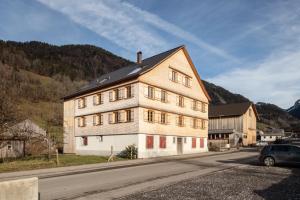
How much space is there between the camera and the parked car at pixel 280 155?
21859 millimetres

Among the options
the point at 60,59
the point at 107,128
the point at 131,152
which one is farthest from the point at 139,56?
the point at 60,59

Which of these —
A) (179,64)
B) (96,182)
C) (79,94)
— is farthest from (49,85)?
(96,182)

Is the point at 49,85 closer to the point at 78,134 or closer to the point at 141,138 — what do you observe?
the point at 78,134

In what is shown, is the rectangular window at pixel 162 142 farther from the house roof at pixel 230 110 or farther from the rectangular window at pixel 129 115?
the house roof at pixel 230 110

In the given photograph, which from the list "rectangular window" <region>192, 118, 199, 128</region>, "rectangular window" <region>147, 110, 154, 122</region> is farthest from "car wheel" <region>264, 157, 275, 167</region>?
"rectangular window" <region>192, 118, 199, 128</region>

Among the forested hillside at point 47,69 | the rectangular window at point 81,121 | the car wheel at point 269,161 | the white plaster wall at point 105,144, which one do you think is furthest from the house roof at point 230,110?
the car wheel at point 269,161

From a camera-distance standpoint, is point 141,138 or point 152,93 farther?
point 152,93

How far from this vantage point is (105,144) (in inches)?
1447

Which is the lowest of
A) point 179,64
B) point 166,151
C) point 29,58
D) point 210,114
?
point 166,151

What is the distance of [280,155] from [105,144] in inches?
798

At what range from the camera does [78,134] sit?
141 feet

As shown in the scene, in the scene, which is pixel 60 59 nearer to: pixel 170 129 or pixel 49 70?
pixel 49 70

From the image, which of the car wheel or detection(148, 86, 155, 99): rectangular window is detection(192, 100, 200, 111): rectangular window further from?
the car wheel

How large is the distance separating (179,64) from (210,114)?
111 ft
